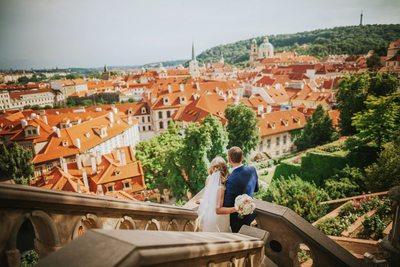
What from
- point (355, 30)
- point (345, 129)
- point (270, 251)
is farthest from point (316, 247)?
point (355, 30)

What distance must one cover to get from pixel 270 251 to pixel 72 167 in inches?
967

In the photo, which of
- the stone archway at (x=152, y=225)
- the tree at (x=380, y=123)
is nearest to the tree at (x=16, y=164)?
the stone archway at (x=152, y=225)

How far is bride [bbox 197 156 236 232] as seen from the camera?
3961mm

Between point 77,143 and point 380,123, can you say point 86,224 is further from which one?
point 77,143

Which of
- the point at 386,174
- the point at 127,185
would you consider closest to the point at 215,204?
the point at 386,174

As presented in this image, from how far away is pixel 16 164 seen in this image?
87.6 ft

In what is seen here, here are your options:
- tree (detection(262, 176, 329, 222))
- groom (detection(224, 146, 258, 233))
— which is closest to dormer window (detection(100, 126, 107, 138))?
tree (detection(262, 176, 329, 222))

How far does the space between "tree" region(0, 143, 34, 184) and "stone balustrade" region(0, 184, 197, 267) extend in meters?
28.3

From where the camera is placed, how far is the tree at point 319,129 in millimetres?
29109

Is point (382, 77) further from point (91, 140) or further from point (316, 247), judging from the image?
point (91, 140)

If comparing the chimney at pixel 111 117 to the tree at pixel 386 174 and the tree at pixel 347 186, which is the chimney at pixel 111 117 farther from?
the tree at pixel 386 174

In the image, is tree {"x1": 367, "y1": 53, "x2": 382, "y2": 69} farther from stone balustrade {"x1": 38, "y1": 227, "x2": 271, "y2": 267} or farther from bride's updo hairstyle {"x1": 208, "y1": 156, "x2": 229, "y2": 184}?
stone balustrade {"x1": 38, "y1": 227, "x2": 271, "y2": 267}

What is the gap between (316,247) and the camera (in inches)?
139

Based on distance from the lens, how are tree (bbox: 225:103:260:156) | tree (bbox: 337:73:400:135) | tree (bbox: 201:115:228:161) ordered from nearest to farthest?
1. tree (bbox: 201:115:228:161)
2. tree (bbox: 337:73:400:135)
3. tree (bbox: 225:103:260:156)
